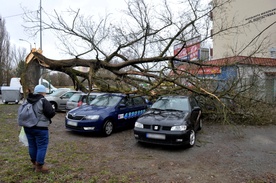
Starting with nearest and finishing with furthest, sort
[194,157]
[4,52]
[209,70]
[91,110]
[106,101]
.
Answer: [194,157] → [91,110] → [106,101] → [209,70] → [4,52]

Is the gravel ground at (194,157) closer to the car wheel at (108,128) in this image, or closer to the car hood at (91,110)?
the car wheel at (108,128)

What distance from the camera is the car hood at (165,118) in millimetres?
6669

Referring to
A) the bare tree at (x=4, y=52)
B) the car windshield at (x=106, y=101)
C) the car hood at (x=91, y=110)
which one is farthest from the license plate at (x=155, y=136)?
the bare tree at (x=4, y=52)

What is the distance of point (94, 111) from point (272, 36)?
2060 cm

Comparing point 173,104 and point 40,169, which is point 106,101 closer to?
point 173,104

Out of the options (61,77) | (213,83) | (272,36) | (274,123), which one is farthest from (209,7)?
(61,77)

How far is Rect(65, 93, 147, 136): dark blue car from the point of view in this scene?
804 cm

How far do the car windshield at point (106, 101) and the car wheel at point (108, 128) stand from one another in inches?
32.0

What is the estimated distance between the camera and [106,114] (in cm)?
830

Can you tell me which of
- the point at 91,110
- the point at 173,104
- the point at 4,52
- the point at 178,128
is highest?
the point at 4,52

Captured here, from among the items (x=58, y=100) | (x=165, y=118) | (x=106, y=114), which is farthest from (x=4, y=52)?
(x=165, y=118)

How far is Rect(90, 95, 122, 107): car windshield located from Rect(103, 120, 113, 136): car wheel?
812 mm

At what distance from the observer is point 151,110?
7.88 m

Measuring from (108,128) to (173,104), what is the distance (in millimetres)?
2496
